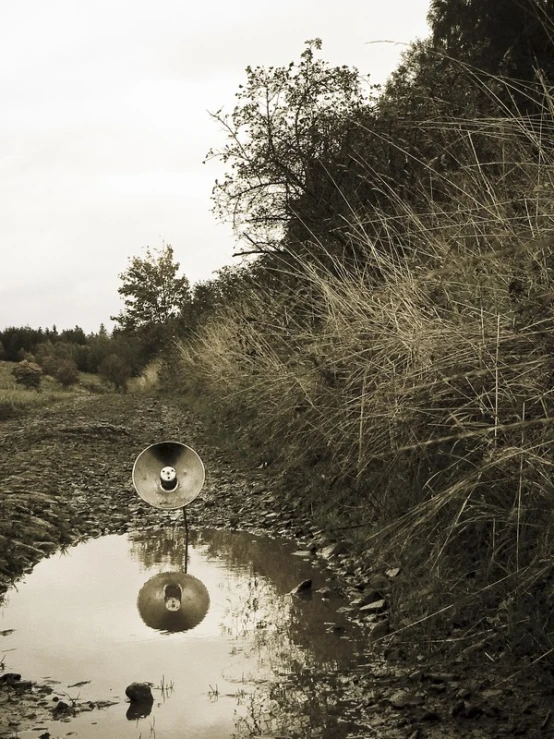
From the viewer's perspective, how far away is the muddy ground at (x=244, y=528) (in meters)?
2.90

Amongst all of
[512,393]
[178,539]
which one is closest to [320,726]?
[512,393]

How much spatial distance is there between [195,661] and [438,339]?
74.1 inches

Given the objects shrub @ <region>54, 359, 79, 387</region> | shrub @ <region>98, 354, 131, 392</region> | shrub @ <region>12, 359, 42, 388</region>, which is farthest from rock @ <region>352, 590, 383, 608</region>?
shrub @ <region>54, 359, 79, 387</region>

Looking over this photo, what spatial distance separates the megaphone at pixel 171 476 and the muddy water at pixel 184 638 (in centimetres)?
48

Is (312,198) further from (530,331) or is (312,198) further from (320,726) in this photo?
(320,726)

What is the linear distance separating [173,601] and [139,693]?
55.1 inches

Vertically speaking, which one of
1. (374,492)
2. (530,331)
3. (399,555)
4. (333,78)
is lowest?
(399,555)

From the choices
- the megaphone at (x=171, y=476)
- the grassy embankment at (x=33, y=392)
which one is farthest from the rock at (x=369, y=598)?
the grassy embankment at (x=33, y=392)

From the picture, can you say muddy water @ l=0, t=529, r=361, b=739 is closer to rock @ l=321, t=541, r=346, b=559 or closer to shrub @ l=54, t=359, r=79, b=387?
rock @ l=321, t=541, r=346, b=559

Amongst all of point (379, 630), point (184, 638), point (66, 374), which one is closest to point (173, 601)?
point (184, 638)

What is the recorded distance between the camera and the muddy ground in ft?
9.51

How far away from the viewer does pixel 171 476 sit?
6172 mm

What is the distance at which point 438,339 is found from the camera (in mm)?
4211

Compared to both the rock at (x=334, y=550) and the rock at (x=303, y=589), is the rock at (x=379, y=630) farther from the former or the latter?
the rock at (x=334, y=550)
